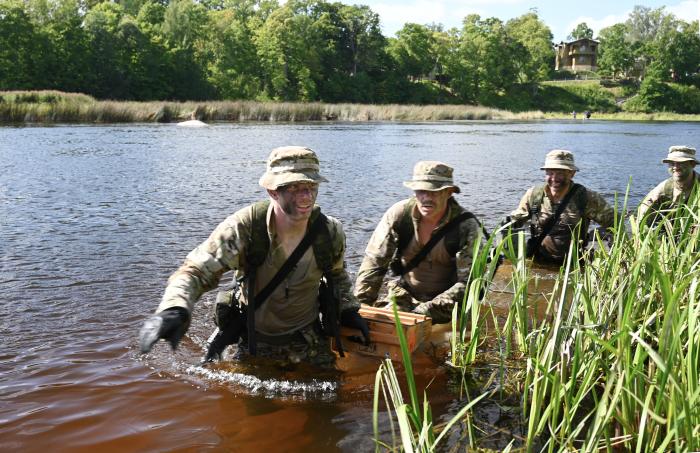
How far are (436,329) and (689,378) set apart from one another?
9.99 ft

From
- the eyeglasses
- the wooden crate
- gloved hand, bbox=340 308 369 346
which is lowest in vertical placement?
the wooden crate

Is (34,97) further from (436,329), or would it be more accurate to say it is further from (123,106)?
(436,329)

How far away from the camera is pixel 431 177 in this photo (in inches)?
224

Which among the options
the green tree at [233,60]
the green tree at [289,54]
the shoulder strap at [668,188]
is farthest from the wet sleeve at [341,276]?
the green tree at [289,54]

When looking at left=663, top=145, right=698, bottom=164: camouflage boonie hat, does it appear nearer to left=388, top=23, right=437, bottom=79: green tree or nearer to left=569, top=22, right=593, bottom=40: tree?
left=388, top=23, right=437, bottom=79: green tree

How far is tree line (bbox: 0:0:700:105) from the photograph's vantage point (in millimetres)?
78375

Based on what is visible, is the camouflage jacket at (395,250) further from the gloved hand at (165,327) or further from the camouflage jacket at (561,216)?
the camouflage jacket at (561,216)

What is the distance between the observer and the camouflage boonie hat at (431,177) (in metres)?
5.65

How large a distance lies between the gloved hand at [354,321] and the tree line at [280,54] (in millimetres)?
76722

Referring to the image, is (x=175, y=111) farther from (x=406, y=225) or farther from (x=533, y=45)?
(x=533, y=45)

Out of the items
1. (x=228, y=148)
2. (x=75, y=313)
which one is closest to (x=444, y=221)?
(x=75, y=313)

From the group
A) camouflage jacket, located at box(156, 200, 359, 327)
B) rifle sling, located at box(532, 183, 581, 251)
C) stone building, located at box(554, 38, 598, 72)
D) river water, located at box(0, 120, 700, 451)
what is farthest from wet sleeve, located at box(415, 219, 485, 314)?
stone building, located at box(554, 38, 598, 72)

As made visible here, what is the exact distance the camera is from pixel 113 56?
80938mm

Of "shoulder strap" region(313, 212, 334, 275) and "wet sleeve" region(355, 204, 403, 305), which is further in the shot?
"wet sleeve" region(355, 204, 403, 305)
